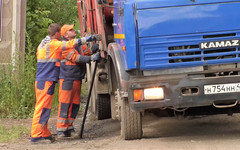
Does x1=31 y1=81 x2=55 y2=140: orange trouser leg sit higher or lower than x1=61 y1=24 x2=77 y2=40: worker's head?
lower

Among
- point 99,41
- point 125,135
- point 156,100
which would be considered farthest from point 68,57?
point 156,100

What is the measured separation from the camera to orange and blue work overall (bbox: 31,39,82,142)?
783 cm

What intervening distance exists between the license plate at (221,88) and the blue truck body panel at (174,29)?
9.8 inches

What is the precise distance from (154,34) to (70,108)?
117 inches

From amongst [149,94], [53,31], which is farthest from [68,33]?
[149,94]

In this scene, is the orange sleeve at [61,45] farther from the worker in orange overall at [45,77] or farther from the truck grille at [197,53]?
the truck grille at [197,53]

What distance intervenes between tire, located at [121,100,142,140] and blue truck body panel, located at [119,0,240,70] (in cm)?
71

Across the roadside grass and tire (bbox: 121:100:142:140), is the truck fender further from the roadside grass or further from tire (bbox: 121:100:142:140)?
the roadside grass

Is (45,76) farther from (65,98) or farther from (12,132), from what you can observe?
(12,132)

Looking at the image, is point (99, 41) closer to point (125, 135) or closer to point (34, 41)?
point (125, 135)

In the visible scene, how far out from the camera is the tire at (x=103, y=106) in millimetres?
9445

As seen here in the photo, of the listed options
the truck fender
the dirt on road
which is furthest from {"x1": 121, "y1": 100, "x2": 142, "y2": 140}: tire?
the truck fender

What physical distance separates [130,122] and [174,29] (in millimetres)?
1301

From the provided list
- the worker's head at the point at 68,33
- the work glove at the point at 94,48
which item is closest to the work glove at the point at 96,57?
the work glove at the point at 94,48
